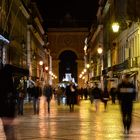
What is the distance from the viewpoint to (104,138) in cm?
1788

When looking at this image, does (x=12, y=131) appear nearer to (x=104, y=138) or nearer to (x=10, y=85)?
(x=10, y=85)

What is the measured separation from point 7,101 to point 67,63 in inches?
6713

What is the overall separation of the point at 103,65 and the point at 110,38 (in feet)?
47.2

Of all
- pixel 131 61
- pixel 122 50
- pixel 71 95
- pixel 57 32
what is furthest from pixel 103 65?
pixel 57 32

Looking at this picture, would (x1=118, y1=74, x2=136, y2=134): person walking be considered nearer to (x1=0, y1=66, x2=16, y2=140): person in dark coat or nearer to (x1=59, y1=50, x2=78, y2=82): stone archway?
(x1=0, y1=66, x2=16, y2=140): person in dark coat

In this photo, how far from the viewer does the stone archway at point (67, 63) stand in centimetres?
17852

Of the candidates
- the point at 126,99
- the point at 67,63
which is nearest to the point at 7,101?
the point at 126,99

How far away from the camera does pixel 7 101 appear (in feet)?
39.4

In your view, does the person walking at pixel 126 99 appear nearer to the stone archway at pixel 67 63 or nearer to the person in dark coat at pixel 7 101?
the person in dark coat at pixel 7 101

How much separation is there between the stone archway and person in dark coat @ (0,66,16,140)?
163m

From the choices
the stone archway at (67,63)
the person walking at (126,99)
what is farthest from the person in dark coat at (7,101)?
the stone archway at (67,63)

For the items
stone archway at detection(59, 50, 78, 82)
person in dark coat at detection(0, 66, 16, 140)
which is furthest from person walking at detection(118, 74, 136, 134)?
stone archway at detection(59, 50, 78, 82)

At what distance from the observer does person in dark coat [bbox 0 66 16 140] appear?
12.0m

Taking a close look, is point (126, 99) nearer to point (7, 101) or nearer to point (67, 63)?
point (7, 101)
